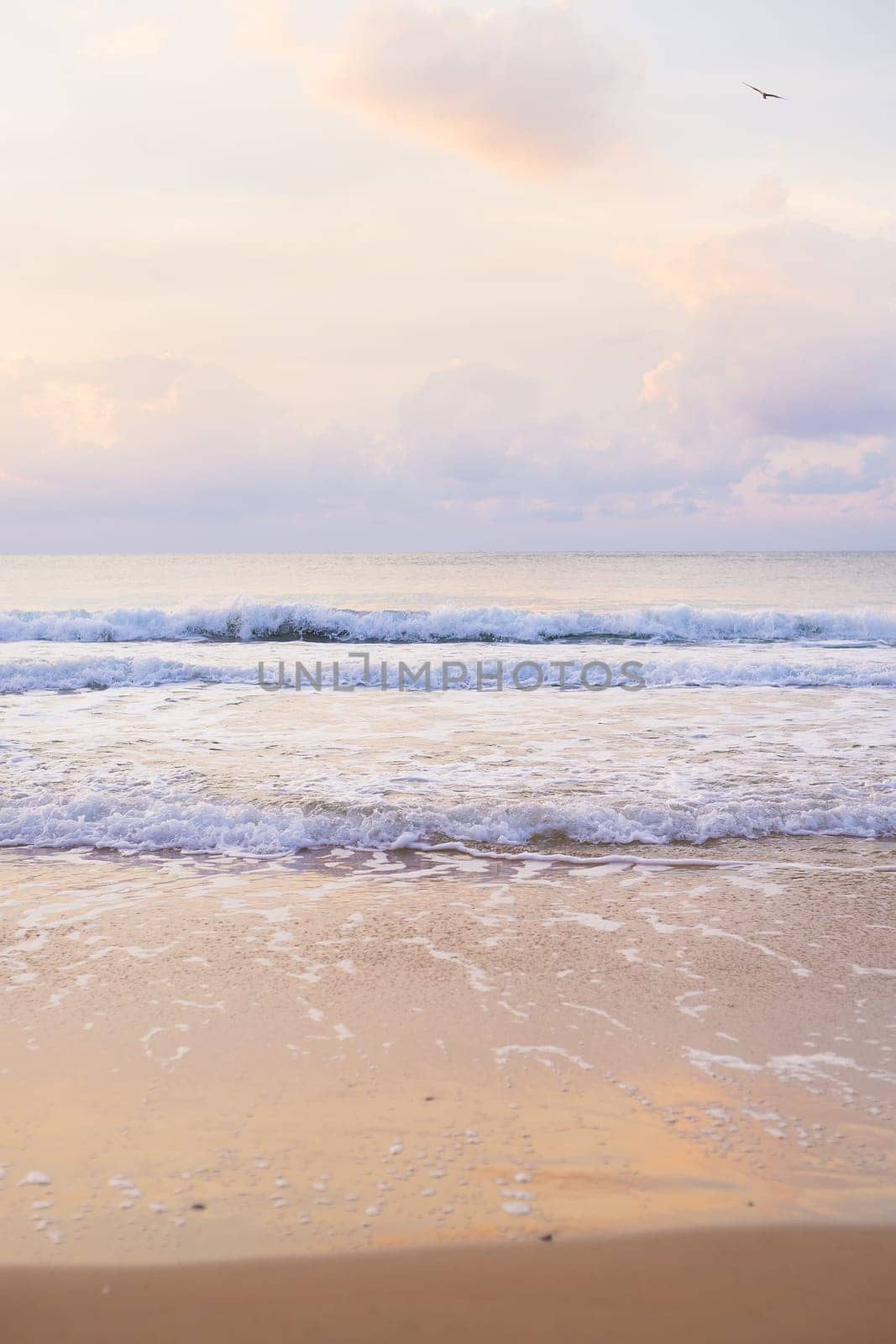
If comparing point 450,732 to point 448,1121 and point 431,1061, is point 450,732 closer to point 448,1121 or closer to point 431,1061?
point 431,1061

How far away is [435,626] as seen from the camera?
24.5 metres

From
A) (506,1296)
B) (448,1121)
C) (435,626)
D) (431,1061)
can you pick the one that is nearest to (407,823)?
(431,1061)

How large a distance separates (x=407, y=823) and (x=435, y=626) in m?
17.9

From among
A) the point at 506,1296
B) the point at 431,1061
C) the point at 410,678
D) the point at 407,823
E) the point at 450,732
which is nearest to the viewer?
the point at 506,1296

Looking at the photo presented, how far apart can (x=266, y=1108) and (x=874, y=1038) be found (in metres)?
2.37

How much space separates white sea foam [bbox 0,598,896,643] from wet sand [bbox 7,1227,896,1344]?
20847 mm

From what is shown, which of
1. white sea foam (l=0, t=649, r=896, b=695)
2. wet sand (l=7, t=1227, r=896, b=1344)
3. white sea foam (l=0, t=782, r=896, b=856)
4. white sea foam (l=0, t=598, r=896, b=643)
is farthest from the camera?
white sea foam (l=0, t=598, r=896, b=643)

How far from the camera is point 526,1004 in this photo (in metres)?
3.94

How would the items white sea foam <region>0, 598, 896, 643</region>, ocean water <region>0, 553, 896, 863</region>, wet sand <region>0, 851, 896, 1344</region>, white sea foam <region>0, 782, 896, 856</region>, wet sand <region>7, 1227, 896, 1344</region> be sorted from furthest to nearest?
white sea foam <region>0, 598, 896, 643</region> < ocean water <region>0, 553, 896, 863</region> < white sea foam <region>0, 782, 896, 856</region> < wet sand <region>0, 851, 896, 1344</region> < wet sand <region>7, 1227, 896, 1344</region>

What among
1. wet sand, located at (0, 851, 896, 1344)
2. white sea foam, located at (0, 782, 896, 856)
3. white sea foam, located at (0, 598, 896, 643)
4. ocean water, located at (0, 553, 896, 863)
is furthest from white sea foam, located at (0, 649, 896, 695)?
wet sand, located at (0, 851, 896, 1344)

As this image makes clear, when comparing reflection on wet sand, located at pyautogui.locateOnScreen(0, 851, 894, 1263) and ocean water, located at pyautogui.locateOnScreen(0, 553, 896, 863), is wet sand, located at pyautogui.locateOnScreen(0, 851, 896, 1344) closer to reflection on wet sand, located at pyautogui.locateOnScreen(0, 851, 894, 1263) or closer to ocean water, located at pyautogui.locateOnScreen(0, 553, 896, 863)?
reflection on wet sand, located at pyautogui.locateOnScreen(0, 851, 894, 1263)

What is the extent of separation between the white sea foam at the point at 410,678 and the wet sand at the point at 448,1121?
986 centimetres

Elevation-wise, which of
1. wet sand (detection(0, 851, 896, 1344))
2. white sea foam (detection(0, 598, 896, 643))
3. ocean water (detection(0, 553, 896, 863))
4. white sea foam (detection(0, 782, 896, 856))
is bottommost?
wet sand (detection(0, 851, 896, 1344))

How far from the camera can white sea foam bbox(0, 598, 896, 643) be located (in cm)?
2350
